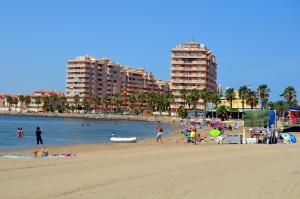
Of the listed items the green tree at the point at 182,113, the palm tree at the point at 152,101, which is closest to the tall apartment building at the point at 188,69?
the green tree at the point at 182,113

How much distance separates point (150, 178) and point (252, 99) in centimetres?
11197

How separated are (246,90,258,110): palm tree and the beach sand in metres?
104

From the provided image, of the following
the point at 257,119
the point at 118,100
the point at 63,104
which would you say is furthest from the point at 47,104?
the point at 257,119

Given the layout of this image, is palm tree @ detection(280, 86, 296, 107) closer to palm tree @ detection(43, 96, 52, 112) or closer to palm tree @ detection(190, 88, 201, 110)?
palm tree @ detection(190, 88, 201, 110)

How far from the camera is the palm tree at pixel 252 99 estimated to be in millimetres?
123625

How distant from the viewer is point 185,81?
470 ft

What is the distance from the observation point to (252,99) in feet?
407

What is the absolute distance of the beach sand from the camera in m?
12.2

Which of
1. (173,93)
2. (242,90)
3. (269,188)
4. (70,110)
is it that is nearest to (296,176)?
(269,188)

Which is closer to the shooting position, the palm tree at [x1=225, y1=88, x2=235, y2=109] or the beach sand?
the beach sand

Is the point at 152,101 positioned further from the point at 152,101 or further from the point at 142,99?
the point at 142,99

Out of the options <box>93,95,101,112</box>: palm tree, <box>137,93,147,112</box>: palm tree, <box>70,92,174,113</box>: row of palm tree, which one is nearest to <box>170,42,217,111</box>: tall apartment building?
<box>70,92,174,113</box>: row of palm tree

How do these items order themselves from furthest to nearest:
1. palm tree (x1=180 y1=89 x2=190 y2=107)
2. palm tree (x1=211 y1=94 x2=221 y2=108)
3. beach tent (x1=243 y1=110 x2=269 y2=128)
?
palm tree (x1=180 y1=89 x2=190 y2=107), palm tree (x1=211 y1=94 x2=221 y2=108), beach tent (x1=243 y1=110 x2=269 y2=128)

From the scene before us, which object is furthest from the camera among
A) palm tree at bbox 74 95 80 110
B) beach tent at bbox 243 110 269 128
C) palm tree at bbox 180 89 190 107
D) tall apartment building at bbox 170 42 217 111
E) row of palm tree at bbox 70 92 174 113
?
palm tree at bbox 74 95 80 110
